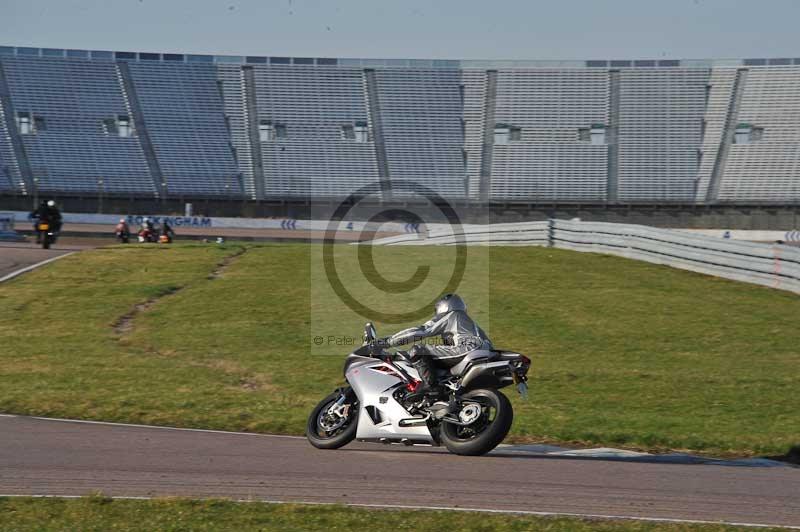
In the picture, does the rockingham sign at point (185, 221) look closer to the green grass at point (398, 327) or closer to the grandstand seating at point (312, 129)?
the grandstand seating at point (312, 129)

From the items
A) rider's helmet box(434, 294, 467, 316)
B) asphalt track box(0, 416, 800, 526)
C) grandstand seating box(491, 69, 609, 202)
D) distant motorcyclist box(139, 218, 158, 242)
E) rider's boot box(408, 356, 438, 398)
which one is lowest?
asphalt track box(0, 416, 800, 526)

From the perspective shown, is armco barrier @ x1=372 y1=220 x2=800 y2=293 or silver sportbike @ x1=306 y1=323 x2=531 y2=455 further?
armco barrier @ x1=372 y1=220 x2=800 y2=293

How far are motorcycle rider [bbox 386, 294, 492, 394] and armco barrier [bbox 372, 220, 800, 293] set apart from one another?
13.5 m

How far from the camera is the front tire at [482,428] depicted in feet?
28.0

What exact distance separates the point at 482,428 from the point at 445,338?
3.20ft

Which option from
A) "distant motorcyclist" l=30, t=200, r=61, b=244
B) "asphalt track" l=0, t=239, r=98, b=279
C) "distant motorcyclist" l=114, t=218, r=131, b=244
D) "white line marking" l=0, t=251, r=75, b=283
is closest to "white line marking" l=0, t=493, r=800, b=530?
"white line marking" l=0, t=251, r=75, b=283

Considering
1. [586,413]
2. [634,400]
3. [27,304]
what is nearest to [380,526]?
[586,413]

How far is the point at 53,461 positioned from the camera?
8398 mm

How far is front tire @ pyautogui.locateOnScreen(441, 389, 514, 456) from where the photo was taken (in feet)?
28.0

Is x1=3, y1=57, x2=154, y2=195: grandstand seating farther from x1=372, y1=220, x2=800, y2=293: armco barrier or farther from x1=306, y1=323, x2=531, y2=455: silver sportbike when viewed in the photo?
x1=306, y1=323, x2=531, y2=455: silver sportbike

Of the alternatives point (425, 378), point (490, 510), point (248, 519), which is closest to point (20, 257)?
point (425, 378)

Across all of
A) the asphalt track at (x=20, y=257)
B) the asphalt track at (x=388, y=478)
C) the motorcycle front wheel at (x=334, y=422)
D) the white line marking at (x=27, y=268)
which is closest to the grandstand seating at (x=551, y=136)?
the asphalt track at (x=20, y=257)

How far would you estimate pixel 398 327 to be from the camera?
1755 centimetres

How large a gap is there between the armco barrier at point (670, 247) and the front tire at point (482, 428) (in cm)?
1381
